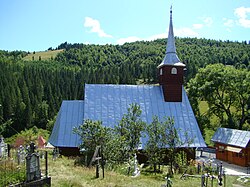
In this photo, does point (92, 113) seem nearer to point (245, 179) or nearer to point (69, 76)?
point (245, 179)

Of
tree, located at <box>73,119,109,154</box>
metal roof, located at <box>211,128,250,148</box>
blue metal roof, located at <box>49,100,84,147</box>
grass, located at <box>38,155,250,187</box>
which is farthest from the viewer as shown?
metal roof, located at <box>211,128,250,148</box>

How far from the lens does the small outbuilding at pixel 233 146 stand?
26281 mm

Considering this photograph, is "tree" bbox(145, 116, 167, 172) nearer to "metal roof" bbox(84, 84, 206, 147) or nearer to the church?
the church

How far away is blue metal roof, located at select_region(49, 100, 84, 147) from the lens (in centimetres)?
2425

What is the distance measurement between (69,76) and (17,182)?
88525 millimetres

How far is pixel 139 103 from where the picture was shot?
27062 mm

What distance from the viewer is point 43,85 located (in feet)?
274

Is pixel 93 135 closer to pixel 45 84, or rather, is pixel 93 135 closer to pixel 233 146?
pixel 233 146

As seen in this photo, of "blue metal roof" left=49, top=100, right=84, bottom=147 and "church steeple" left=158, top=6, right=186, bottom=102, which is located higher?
"church steeple" left=158, top=6, right=186, bottom=102

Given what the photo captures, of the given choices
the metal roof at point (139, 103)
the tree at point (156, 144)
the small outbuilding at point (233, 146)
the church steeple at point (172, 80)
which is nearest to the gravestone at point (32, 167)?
the tree at point (156, 144)

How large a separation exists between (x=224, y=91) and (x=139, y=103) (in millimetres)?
14108

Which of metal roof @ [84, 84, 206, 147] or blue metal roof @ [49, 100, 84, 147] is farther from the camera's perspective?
metal roof @ [84, 84, 206, 147]

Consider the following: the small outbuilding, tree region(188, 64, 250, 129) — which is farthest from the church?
tree region(188, 64, 250, 129)

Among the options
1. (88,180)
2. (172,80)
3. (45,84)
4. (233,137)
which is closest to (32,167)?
(88,180)
